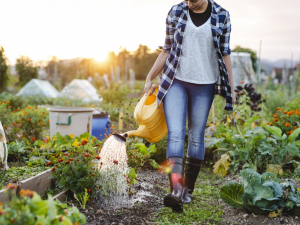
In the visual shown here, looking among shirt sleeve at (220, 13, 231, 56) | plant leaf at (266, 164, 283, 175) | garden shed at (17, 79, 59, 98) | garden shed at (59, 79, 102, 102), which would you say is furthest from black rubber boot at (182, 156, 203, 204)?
garden shed at (17, 79, 59, 98)

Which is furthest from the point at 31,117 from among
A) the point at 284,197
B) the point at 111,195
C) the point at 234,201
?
the point at 284,197

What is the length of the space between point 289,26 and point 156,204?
645 centimetres

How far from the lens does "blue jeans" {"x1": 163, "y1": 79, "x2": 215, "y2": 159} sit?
2.07 meters

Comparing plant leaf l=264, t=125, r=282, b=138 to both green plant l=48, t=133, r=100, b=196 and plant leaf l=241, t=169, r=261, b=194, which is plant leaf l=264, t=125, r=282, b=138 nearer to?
plant leaf l=241, t=169, r=261, b=194

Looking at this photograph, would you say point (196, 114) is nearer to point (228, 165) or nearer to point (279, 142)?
point (228, 165)

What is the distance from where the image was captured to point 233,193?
2.06 metres

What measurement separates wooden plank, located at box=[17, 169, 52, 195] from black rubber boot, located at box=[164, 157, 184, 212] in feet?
3.24

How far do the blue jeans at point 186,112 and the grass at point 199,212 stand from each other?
1.39 feet

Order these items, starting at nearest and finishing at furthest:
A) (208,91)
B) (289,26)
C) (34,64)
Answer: (208,91)
(289,26)
(34,64)

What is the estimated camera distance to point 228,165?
3.23 meters

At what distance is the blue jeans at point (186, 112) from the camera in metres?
2.07

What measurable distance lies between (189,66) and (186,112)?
1.13 ft

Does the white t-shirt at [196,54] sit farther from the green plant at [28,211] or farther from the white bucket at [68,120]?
the white bucket at [68,120]

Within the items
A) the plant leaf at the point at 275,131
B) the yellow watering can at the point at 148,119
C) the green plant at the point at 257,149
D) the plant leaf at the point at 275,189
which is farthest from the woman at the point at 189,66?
the plant leaf at the point at 275,131
